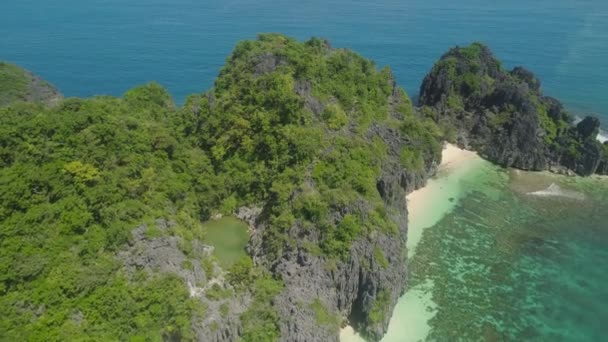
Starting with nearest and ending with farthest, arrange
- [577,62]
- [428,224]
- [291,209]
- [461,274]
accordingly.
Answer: [291,209]
[461,274]
[428,224]
[577,62]

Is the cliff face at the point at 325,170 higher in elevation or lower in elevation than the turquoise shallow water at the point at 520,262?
higher

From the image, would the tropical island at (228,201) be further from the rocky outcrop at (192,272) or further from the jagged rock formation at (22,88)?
the jagged rock formation at (22,88)

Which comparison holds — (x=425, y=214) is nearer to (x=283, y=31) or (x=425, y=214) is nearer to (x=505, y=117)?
(x=505, y=117)

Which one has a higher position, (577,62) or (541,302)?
(577,62)

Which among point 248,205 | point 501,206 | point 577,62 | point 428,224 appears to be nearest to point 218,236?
point 248,205

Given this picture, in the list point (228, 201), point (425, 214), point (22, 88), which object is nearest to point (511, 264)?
point (425, 214)

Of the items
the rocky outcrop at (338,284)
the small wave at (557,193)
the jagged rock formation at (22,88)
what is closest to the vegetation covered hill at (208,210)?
the rocky outcrop at (338,284)

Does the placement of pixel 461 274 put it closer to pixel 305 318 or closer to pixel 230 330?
pixel 305 318
